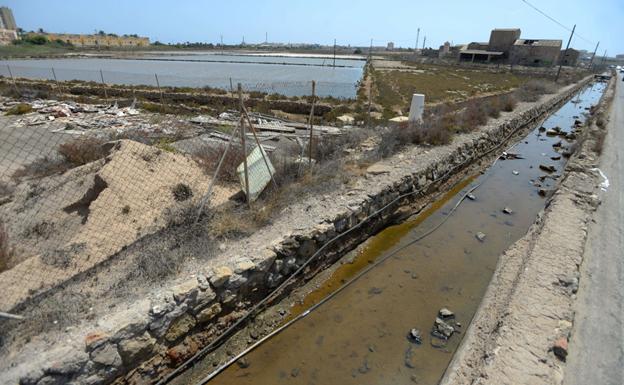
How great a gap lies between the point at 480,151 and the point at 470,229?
6336mm

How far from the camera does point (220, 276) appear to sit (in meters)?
4.38

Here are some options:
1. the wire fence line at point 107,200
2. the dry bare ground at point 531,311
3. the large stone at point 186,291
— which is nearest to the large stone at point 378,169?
the wire fence line at point 107,200

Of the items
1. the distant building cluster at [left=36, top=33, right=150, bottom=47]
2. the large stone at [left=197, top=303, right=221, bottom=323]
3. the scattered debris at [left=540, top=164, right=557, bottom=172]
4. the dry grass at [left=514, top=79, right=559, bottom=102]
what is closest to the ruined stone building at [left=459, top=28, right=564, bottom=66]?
the dry grass at [left=514, top=79, right=559, bottom=102]

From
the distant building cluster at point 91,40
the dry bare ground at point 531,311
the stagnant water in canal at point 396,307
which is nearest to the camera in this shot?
the dry bare ground at point 531,311

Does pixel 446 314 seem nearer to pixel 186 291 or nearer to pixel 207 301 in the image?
pixel 207 301

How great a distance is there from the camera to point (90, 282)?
4508 millimetres

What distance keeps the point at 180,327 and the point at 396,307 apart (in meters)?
3.63

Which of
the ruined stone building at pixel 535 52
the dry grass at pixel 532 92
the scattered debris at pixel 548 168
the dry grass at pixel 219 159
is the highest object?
the ruined stone building at pixel 535 52

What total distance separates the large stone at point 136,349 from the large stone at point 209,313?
0.64 meters

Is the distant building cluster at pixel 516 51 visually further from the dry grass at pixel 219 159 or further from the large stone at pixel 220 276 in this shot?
the large stone at pixel 220 276

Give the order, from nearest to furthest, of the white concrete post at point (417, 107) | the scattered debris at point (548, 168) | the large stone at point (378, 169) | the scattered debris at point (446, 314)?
the scattered debris at point (446, 314) → the large stone at point (378, 169) → the scattered debris at point (548, 168) → the white concrete post at point (417, 107)

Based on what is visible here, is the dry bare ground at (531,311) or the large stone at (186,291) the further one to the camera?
the large stone at (186,291)

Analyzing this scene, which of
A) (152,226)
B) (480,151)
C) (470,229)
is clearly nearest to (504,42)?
(480,151)

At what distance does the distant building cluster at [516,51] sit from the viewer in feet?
233
